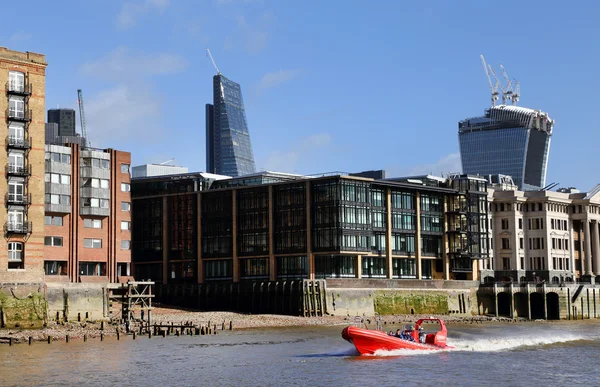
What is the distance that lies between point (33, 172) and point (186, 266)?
195 feet

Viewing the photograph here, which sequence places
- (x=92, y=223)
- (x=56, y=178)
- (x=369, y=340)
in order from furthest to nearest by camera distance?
(x=92, y=223) < (x=56, y=178) < (x=369, y=340)

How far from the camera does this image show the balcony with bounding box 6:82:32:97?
116750mm

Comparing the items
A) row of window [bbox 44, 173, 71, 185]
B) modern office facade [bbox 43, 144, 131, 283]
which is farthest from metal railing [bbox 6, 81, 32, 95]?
row of window [bbox 44, 173, 71, 185]

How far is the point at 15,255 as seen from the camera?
11638 cm

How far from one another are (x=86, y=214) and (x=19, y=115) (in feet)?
74.5

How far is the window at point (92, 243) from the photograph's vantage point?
137 meters

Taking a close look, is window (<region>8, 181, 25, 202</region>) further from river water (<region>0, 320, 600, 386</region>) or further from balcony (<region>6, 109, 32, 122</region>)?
river water (<region>0, 320, 600, 386</region>)

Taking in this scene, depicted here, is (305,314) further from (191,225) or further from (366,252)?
(191,225)

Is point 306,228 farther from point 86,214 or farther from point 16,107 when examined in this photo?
point 16,107

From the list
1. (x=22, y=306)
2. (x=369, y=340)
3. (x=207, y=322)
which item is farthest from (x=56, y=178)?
(x=369, y=340)

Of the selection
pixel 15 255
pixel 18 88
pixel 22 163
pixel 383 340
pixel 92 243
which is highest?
Result: pixel 18 88

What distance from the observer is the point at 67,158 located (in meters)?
135

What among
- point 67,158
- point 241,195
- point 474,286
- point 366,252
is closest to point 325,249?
point 366,252

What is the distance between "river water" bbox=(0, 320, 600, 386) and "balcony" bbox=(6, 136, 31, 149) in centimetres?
2782
